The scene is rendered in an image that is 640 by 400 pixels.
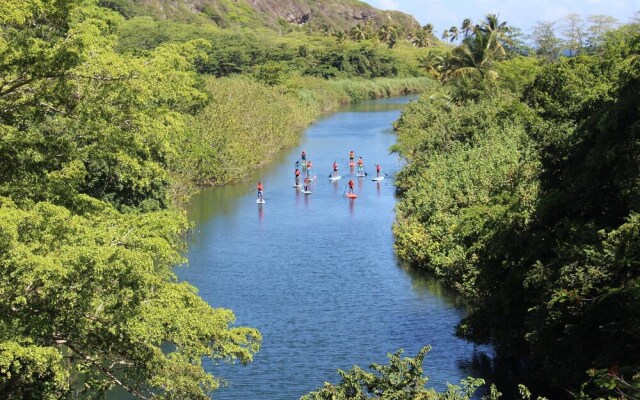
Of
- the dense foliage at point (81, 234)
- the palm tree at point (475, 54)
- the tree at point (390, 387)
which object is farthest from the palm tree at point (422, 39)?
the tree at point (390, 387)

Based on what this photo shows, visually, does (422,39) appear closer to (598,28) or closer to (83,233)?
(598,28)

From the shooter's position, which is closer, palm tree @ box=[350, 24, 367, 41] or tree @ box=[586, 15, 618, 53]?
tree @ box=[586, 15, 618, 53]

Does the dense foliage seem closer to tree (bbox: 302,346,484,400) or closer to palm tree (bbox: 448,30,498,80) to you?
tree (bbox: 302,346,484,400)

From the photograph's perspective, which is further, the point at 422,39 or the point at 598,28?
the point at 422,39

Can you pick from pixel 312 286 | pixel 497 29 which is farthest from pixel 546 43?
pixel 312 286

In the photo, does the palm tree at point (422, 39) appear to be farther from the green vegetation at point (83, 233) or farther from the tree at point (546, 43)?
the green vegetation at point (83, 233)

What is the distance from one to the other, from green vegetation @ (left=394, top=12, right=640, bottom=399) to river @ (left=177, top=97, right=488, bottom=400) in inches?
49.9

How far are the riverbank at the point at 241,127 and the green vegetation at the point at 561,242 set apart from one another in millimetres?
8352

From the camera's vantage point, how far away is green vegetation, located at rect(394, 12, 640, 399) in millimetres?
15906

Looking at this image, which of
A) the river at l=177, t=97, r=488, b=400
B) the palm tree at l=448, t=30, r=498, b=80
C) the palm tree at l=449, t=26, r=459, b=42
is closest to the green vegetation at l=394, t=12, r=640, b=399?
the river at l=177, t=97, r=488, b=400

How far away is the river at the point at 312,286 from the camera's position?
2299 centimetres

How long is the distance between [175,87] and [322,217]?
88.0 feet

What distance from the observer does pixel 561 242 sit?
19.0 metres

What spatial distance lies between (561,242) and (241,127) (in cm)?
3787
